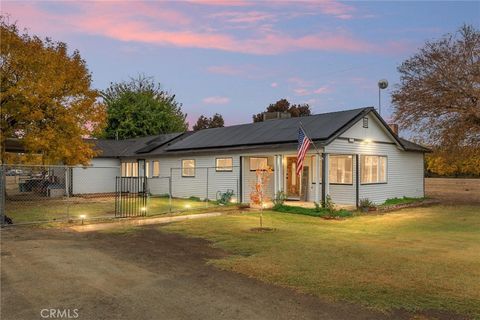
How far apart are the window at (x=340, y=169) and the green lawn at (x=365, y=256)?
4.73 m

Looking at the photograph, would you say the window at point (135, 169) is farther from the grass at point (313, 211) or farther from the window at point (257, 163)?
the grass at point (313, 211)

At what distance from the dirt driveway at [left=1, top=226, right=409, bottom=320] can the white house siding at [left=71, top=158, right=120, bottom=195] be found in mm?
20150

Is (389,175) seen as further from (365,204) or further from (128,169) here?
(128,169)

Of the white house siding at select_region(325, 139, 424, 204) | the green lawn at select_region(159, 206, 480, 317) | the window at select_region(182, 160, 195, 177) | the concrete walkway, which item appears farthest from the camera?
the window at select_region(182, 160, 195, 177)

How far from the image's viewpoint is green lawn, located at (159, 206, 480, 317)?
6711 millimetres

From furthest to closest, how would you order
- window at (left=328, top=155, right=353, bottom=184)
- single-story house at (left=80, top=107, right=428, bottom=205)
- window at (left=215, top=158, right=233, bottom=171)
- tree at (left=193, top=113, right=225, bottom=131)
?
tree at (left=193, top=113, right=225, bottom=131)
window at (left=215, top=158, right=233, bottom=171)
window at (left=328, top=155, right=353, bottom=184)
single-story house at (left=80, top=107, right=428, bottom=205)

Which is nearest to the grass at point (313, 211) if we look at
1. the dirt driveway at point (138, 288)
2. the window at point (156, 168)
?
the dirt driveway at point (138, 288)

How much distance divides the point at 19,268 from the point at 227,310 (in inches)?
191

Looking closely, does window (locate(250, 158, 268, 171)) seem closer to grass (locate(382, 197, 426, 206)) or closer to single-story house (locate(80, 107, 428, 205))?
single-story house (locate(80, 107, 428, 205))

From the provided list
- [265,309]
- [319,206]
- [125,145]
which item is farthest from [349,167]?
[125,145]

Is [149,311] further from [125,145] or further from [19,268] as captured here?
[125,145]

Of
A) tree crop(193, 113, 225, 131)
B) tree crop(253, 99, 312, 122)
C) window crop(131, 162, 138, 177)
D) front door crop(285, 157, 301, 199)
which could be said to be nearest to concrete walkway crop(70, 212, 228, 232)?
front door crop(285, 157, 301, 199)

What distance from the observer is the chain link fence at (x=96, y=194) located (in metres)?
17.0

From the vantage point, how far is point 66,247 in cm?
1052
